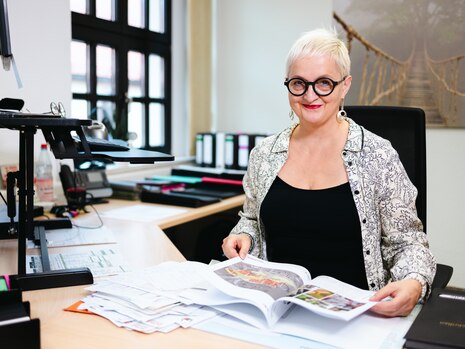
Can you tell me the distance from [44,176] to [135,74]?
1.12 metres

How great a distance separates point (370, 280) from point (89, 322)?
88 cm

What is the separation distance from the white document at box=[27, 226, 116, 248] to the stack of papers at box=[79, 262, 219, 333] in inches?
19.5

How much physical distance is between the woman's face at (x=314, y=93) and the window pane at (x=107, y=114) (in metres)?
1.65

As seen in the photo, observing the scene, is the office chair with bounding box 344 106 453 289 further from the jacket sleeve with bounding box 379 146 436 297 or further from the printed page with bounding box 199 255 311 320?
the printed page with bounding box 199 255 311 320

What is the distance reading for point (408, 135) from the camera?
182cm

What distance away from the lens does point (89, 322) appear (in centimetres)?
113

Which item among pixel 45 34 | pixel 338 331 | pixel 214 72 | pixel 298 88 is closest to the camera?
pixel 338 331

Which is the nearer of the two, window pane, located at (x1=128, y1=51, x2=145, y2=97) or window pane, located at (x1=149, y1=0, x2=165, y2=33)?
window pane, located at (x1=128, y1=51, x2=145, y2=97)

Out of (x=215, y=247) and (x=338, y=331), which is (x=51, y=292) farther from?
(x=215, y=247)

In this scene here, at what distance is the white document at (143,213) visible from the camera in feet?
7.37

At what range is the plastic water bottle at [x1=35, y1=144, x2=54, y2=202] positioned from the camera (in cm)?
236

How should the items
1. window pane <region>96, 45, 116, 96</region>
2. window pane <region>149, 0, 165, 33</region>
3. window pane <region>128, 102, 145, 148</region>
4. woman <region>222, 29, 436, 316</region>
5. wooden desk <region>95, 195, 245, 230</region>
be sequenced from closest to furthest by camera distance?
woman <region>222, 29, 436, 316</region>
wooden desk <region>95, 195, 245, 230</region>
window pane <region>96, 45, 116, 96</region>
window pane <region>128, 102, 145, 148</region>
window pane <region>149, 0, 165, 33</region>

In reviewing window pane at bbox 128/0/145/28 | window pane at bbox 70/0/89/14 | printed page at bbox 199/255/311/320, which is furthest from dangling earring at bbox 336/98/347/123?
window pane at bbox 128/0/145/28

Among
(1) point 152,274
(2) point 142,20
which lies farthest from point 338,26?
(1) point 152,274
